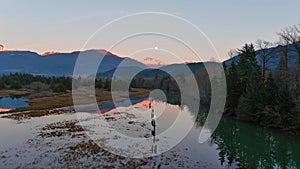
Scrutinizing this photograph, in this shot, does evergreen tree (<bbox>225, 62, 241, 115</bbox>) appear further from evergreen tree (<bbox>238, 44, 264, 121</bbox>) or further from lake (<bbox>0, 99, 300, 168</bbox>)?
lake (<bbox>0, 99, 300, 168</bbox>)

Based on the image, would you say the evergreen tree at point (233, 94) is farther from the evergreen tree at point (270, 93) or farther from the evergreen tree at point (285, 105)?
the evergreen tree at point (285, 105)

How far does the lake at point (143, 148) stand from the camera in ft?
77.9

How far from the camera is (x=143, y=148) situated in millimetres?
28703

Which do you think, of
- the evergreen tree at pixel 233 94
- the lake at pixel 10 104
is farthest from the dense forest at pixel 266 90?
the lake at pixel 10 104

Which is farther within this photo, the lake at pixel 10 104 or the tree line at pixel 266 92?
the lake at pixel 10 104

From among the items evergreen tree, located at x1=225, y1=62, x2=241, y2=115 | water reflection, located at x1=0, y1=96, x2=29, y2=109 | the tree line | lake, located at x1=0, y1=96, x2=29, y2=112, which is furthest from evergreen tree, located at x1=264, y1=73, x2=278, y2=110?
water reflection, located at x1=0, y1=96, x2=29, y2=109

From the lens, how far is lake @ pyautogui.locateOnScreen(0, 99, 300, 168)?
23.7 m

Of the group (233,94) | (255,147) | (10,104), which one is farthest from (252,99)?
(10,104)

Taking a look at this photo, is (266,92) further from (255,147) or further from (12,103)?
(12,103)

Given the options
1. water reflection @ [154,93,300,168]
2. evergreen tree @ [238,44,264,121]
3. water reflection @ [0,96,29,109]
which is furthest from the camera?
water reflection @ [0,96,29,109]

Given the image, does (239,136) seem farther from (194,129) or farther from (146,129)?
(146,129)

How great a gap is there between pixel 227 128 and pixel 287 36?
69.9 ft

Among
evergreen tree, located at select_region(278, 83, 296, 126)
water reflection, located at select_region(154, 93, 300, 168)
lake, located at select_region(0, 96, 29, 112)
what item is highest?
evergreen tree, located at select_region(278, 83, 296, 126)

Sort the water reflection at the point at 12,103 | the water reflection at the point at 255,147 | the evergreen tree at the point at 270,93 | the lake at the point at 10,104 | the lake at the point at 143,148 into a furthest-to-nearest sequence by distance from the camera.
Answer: the water reflection at the point at 12,103
the lake at the point at 10,104
the evergreen tree at the point at 270,93
the water reflection at the point at 255,147
the lake at the point at 143,148
